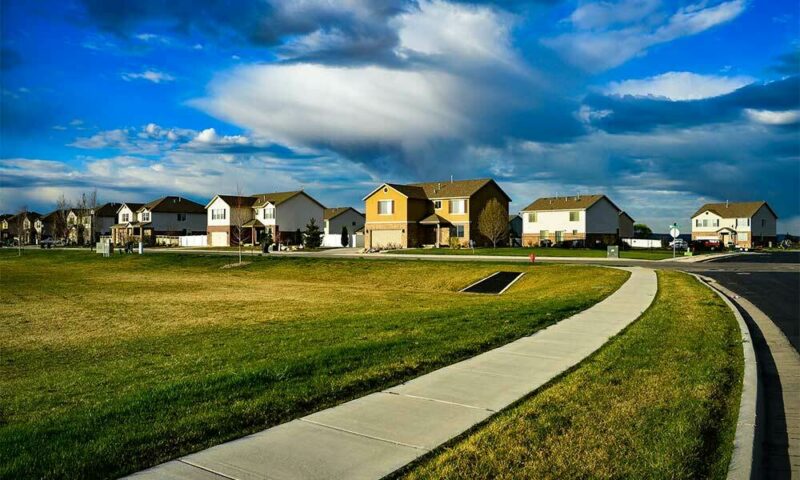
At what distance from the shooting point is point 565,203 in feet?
259

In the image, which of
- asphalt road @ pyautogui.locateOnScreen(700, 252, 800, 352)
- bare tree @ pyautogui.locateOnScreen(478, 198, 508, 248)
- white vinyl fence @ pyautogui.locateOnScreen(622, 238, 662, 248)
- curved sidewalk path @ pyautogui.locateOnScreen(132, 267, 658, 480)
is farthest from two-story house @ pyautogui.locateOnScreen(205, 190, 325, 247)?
curved sidewalk path @ pyautogui.locateOnScreen(132, 267, 658, 480)

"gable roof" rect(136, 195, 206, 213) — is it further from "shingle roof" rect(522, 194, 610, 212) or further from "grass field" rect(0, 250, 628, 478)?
"grass field" rect(0, 250, 628, 478)

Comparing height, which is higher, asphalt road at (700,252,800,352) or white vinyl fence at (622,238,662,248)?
white vinyl fence at (622,238,662,248)

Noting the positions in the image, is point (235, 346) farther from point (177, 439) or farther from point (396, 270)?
point (396, 270)

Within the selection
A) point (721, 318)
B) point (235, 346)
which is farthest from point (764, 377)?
point (235, 346)

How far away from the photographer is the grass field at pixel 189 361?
18.7ft

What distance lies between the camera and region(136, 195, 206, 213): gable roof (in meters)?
103

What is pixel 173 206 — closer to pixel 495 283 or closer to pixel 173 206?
pixel 173 206

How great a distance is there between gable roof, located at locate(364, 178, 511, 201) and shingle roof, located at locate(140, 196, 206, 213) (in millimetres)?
47869

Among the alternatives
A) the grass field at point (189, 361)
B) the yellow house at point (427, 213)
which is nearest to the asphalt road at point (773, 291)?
the grass field at point (189, 361)

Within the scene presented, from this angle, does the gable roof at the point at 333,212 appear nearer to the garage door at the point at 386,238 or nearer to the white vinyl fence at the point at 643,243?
the garage door at the point at 386,238

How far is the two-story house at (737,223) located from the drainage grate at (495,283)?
71303 millimetres

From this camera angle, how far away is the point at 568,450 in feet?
17.4

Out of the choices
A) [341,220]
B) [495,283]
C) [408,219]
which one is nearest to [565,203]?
[408,219]
